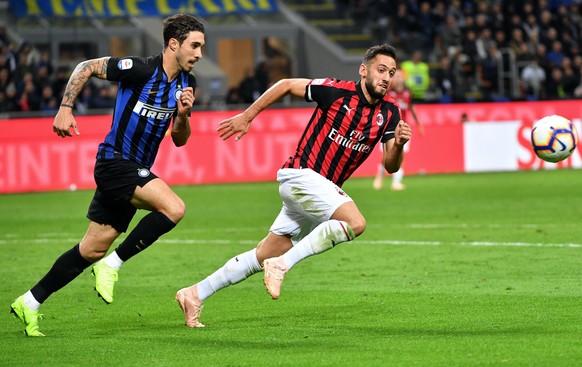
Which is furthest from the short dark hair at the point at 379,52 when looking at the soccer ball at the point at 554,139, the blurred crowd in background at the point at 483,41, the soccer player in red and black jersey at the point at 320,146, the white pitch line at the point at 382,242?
the blurred crowd in background at the point at 483,41

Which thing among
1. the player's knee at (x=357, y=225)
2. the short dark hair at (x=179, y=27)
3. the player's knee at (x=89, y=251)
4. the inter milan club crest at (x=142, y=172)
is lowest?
the player's knee at (x=89, y=251)

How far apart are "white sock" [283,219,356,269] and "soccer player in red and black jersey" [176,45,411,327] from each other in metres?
0.32

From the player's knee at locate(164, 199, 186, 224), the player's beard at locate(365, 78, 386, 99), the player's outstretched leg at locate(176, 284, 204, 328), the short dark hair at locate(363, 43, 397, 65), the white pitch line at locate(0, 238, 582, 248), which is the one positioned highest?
the short dark hair at locate(363, 43, 397, 65)

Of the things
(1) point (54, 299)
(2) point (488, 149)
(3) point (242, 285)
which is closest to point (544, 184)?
(2) point (488, 149)

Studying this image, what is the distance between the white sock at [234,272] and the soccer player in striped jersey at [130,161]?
484mm

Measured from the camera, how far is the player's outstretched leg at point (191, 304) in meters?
8.34

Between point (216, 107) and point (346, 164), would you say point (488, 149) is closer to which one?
point (216, 107)

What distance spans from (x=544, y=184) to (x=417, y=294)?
13035mm

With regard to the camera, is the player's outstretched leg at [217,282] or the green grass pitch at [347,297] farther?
the player's outstretched leg at [217,282]

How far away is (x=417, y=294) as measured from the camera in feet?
32.1

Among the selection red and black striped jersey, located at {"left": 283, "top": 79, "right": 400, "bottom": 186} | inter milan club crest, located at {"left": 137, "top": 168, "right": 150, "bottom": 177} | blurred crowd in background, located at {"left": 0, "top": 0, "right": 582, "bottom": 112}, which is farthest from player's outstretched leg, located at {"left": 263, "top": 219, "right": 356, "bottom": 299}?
blurred crowd in background, located at {"left": 0, "top": 0, "right": 582, "bottom": 112}

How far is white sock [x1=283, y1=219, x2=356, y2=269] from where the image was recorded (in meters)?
7.68

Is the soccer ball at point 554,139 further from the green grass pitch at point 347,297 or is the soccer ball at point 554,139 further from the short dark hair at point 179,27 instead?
the short dark hair at point 179,27

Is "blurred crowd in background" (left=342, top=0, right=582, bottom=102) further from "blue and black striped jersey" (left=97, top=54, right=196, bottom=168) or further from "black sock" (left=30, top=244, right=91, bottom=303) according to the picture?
"black sock" (left=30, top=244, right=91, bottom=303)
